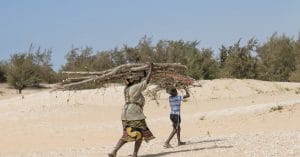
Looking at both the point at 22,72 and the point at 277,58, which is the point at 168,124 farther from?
the point at 277,58

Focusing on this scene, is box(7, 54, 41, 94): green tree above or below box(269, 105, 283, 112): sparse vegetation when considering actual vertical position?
above

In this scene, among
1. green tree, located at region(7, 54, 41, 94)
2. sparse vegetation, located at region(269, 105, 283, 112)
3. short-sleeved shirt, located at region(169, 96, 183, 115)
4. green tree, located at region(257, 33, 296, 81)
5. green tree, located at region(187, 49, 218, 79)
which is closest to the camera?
short-sleeved shirt, located at region(169, 96, 183, 115)

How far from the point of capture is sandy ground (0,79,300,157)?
56.2 ft

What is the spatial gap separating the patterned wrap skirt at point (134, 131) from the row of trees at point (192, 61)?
32200 mm

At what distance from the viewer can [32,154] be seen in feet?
60.7

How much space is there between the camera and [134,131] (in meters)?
15.0

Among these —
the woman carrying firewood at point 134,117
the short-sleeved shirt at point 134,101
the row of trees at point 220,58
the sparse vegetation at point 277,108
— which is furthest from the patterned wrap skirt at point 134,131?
the row of trees at point 220,58

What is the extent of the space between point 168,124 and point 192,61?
22.3 m

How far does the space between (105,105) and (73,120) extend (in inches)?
254

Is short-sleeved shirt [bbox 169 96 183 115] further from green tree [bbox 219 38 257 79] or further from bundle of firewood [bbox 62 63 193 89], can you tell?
green tree [bbox 219 38 257 79]

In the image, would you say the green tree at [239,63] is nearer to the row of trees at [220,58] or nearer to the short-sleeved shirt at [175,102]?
the row of trees at [220,58]

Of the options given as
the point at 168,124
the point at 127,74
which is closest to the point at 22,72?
the point at 168,124

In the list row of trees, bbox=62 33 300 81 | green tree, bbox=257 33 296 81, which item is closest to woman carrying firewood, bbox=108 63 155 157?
row of trees, bbox=62 33 300 81

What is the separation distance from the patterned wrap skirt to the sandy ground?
3.55 ft
